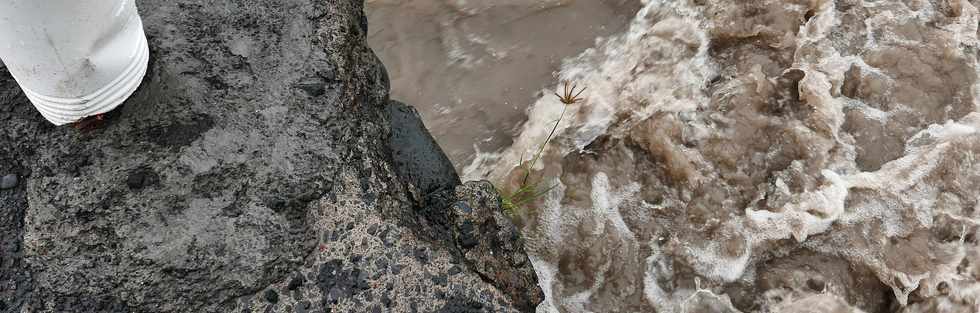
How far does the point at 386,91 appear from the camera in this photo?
257 cm

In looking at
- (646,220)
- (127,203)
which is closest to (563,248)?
(646,220)

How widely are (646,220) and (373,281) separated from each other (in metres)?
1.64

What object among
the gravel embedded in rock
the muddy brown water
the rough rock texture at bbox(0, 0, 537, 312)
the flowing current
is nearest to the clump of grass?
the flowing current

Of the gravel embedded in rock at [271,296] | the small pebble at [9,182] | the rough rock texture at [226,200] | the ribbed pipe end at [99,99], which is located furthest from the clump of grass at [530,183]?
the small pebble at [9,182]

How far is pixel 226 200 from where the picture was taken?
6.80ft

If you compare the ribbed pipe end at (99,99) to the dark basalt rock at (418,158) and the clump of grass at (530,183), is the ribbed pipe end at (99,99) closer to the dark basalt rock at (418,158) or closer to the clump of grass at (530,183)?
the dark basalt rock at (418,158)

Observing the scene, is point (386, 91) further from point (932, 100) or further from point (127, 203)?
point (932, 100)

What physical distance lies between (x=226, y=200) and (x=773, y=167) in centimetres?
245

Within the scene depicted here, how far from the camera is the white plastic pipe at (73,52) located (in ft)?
5.58

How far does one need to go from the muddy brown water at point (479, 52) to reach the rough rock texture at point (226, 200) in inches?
52.8

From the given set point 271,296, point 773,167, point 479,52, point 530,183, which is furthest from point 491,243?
point 479,52

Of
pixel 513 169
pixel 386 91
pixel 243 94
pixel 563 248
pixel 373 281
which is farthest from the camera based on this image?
pixel 513 169

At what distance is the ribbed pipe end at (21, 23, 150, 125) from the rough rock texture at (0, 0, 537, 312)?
0.08m

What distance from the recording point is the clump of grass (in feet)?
10.5
